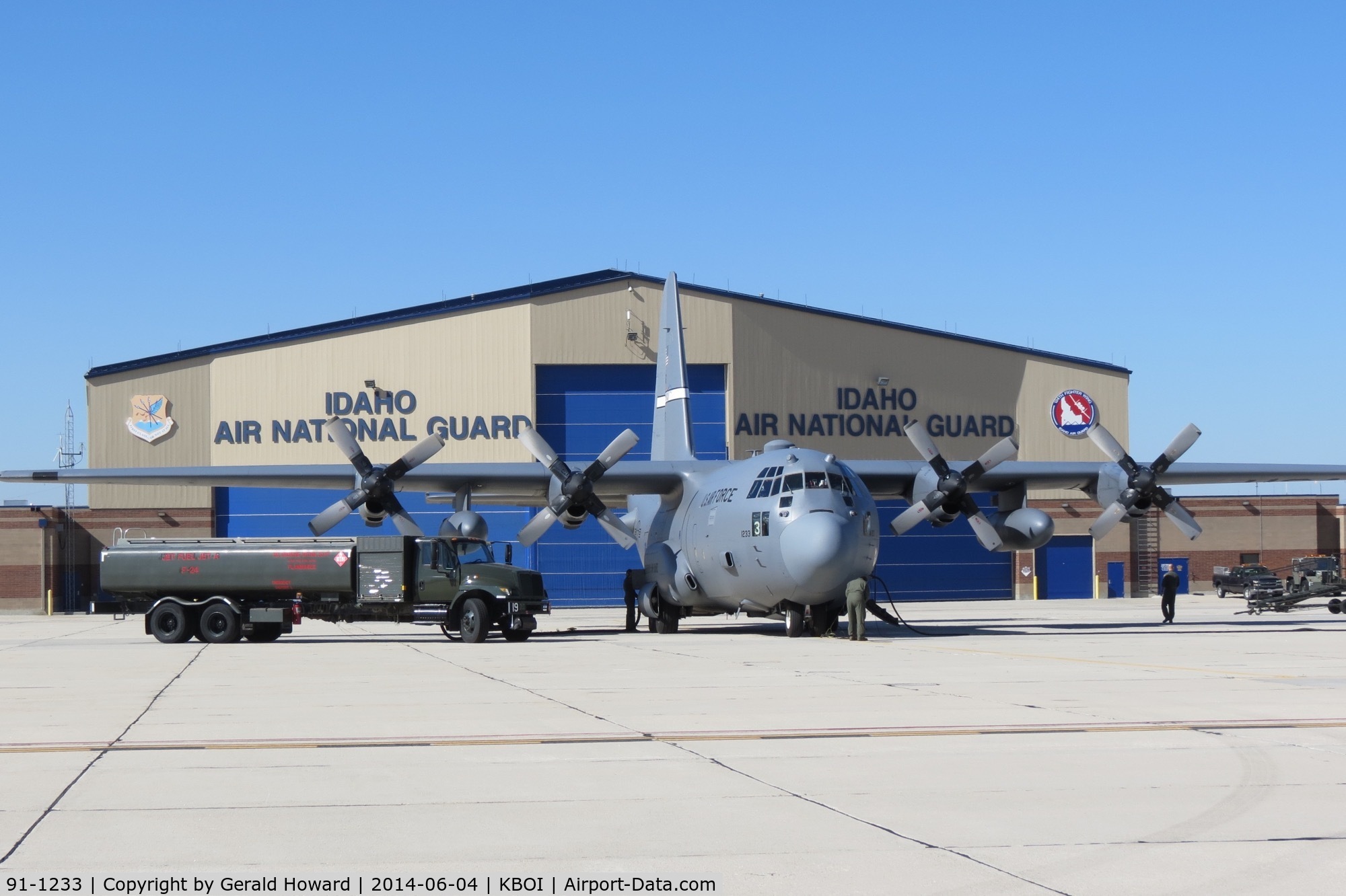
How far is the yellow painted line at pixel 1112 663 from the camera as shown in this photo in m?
19.0

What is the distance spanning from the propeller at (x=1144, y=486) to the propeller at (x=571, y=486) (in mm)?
11644

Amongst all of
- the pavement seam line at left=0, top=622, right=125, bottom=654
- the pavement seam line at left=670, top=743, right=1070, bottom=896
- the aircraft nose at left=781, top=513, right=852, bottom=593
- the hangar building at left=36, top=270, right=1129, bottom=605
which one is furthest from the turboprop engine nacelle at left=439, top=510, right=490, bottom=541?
the hangar building at left=36, top=270, right=1129, bottom=605

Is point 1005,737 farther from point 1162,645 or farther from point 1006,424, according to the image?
point 1006,424

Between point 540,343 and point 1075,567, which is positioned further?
point 1075,567

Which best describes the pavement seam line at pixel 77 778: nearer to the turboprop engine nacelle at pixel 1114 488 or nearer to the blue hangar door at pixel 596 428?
the turboprop engine nacelle at pixel 1114 488

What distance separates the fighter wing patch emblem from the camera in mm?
68688

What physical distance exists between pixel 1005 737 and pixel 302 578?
21685 millimetres

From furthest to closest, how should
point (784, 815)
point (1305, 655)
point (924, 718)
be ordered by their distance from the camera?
point (1305, 655), point (924, 718), point (784, 815)

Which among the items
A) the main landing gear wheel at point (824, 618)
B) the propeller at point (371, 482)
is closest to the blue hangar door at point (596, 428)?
the propeller at point (371, 482)

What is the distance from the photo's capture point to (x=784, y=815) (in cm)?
861

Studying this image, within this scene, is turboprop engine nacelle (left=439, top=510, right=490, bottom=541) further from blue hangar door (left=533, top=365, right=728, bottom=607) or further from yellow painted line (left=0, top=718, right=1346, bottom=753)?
blue hangar door (left=533, top=365, right=728, bottom=607)

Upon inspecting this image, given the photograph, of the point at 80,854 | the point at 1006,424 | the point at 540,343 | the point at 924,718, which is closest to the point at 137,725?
the point at 80,854

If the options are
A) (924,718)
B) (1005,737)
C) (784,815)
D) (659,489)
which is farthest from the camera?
(659,489)

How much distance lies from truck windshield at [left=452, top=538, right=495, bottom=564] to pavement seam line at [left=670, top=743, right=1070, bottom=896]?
20156mm
